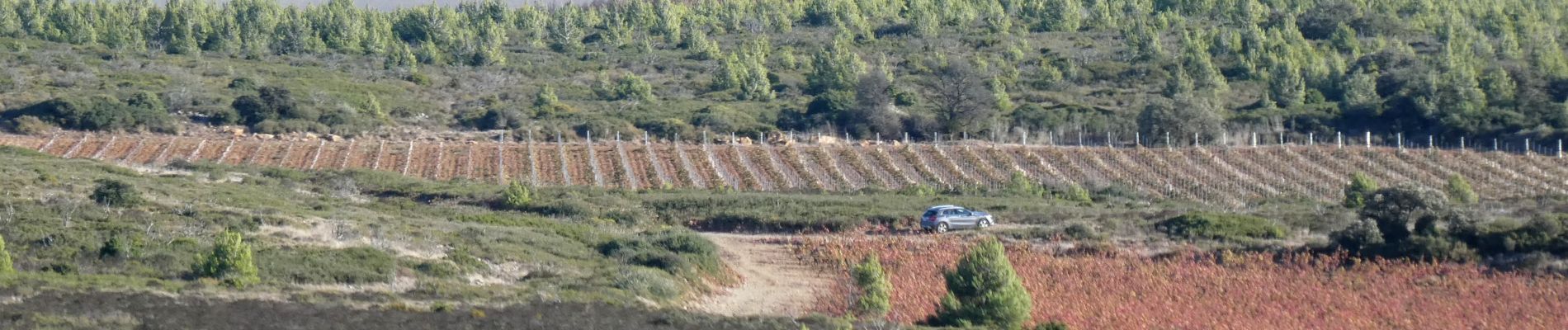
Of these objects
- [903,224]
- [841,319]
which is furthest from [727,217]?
[841,319]

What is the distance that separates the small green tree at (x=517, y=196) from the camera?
4050 cm

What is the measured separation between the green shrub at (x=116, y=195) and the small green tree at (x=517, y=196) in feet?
35.2

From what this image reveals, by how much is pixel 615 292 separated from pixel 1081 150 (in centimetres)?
3610

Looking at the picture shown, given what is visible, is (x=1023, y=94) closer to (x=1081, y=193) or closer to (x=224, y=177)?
(x=1081, y=193)

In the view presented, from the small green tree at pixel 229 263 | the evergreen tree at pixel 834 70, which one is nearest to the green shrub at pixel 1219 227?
the small green tree at pixel 229 263

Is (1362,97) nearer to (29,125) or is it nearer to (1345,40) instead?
(1345,40)

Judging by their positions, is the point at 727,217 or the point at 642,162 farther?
the point at 642,162

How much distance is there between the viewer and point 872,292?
72.2ft

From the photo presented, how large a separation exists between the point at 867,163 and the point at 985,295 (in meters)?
32.9

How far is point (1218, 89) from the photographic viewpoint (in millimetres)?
77062

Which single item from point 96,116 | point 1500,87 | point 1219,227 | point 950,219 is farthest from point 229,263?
point 1500,87

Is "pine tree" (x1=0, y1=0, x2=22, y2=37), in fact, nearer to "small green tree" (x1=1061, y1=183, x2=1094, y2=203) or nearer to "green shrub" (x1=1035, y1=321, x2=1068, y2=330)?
"small green tree" (x1=1061, y1=183, x2=1094, y2=203)

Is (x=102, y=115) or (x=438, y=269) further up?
(x=102, y=115)

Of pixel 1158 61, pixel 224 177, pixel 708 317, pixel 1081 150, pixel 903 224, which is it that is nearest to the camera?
pixel 708 317
